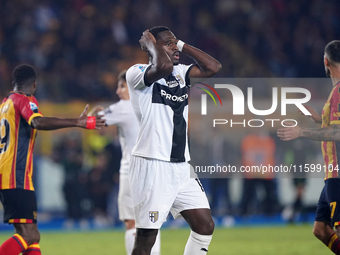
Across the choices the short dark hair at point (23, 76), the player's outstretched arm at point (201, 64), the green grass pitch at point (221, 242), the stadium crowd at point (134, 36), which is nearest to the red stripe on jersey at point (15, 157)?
the short dark hair at point (23, 76)

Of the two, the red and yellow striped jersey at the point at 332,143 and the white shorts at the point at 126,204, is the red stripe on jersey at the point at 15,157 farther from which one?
the red and yellow striped jersey at the point at 332,143

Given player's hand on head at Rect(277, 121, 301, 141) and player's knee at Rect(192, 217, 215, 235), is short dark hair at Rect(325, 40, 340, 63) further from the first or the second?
player's knee at Rect(192, 217, 215, 235)

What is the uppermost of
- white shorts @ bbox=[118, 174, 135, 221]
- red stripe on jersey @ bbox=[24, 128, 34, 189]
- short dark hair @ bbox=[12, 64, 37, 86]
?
short dark hair @ bbox=[12, 64, 37, 86]

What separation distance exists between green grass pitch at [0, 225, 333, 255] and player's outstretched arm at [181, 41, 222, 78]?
3834mm

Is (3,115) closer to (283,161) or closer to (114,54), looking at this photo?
(283,161)

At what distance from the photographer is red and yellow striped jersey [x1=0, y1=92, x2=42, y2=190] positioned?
5535 millimetres

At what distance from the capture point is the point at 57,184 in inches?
481

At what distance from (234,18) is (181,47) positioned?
1286cm

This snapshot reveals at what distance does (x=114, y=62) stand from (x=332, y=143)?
442 inches

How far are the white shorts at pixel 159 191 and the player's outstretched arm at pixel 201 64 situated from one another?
3.26 feet

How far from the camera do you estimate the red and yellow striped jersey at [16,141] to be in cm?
554

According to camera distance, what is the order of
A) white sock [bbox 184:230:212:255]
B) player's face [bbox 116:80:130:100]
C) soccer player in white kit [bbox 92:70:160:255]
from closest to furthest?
white sock [bbox 184:230:212:255], soccer player in white kit [bbox 92:70:160:255], player's face [bbox 116:80:130:100]

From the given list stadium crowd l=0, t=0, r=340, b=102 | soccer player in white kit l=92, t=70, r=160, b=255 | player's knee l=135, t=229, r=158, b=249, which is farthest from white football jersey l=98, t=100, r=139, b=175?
stadium crowd l=0, t=0, r=340, b=102

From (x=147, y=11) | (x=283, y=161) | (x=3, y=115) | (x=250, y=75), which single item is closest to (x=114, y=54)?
(x=147, y=11)
